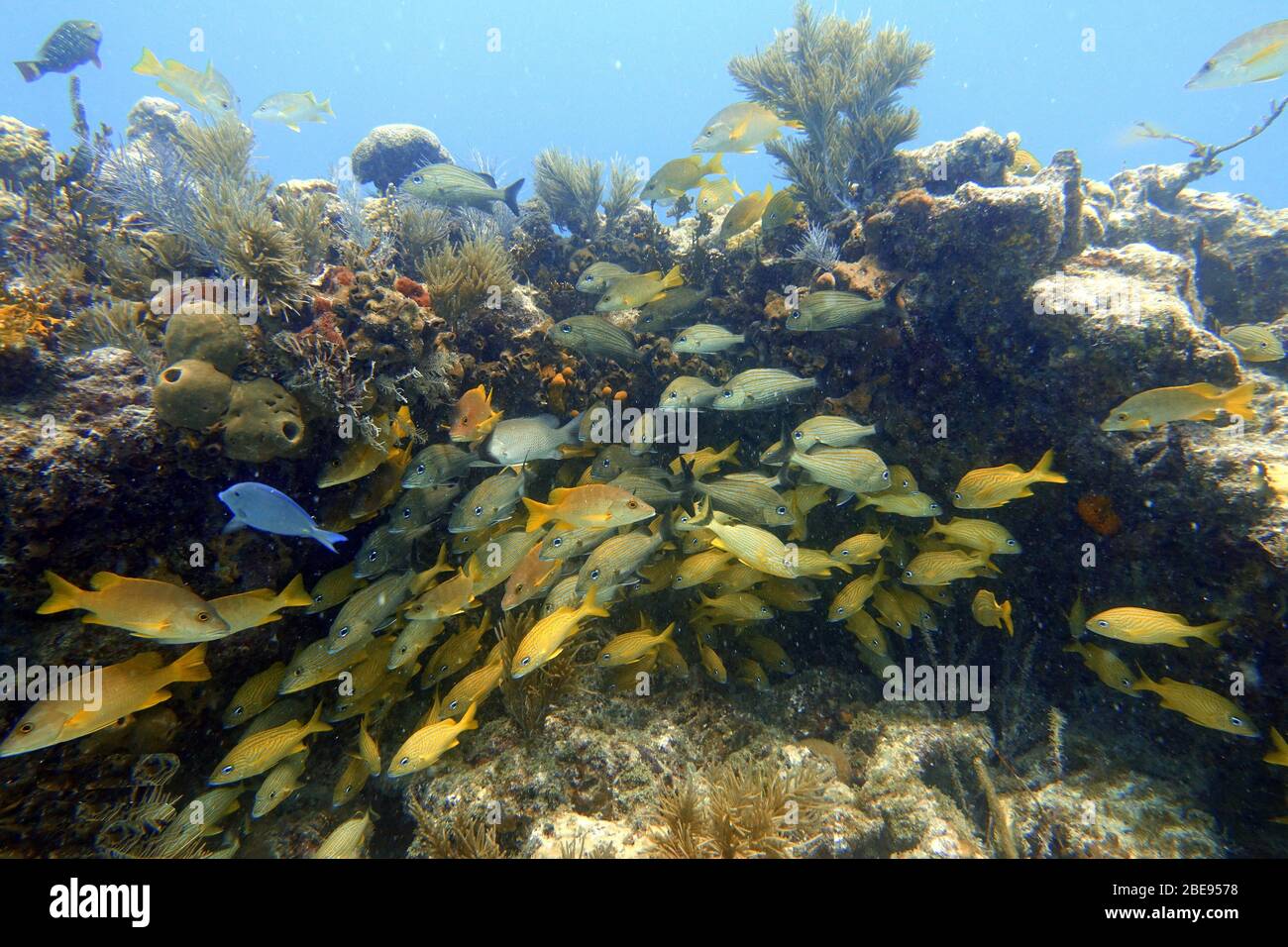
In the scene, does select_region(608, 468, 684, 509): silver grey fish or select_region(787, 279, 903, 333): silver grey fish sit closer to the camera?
select_region(608, 468, 684, 509): silver grey fish

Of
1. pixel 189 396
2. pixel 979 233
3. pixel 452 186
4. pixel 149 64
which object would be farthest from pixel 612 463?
pixel 149 64

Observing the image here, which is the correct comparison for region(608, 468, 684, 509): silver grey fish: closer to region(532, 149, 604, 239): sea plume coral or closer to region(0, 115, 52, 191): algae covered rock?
region(532, 149, 604, 239): sea plume coral

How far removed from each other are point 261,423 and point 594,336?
8.78 ft

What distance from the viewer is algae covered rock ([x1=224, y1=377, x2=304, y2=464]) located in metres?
3.52

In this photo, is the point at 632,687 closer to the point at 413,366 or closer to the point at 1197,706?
the point at 413,366

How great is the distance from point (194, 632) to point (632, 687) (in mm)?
2994

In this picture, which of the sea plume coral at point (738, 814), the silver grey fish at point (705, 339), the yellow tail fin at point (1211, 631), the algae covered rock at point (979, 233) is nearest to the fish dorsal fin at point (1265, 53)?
the algae covered rock at point (979, 233)

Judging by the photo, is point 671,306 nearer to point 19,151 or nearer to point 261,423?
point 261,423

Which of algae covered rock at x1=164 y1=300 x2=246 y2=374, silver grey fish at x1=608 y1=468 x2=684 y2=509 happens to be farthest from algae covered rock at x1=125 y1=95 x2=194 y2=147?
silver grey fish at x1=608 y1=468 x2=684 y2=509

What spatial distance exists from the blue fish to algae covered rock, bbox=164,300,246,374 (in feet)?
4.41
